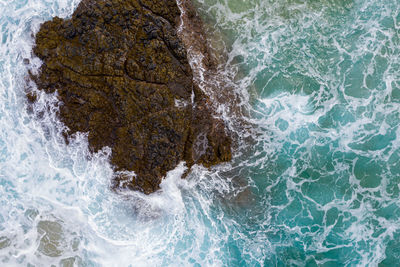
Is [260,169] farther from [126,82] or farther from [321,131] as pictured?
[126,82]

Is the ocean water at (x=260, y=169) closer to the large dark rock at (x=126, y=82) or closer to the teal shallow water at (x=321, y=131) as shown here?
the teal shallow water at (x=321, y=131)

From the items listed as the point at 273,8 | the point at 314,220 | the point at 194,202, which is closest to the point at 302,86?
the point at 273,8

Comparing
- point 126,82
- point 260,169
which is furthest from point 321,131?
point 126,82

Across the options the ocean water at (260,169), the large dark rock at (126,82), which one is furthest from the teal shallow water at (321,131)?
the large dark rock at (126,82)

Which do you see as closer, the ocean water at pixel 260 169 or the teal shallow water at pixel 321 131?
the ocean water at pixel 260 169

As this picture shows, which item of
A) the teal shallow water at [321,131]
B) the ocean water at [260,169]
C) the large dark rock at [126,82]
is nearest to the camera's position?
the large dark rock at [126,82]

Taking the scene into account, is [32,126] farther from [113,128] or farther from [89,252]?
[89,252]
